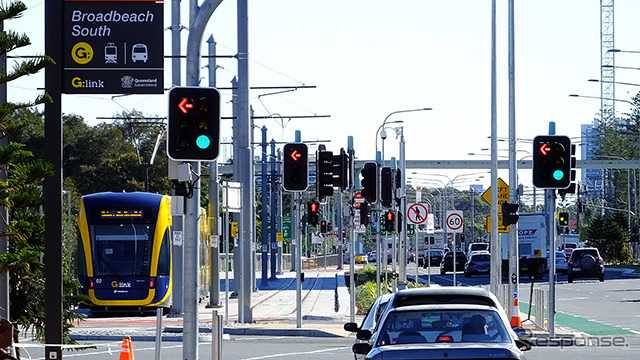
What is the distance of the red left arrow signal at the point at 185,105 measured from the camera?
13.9 meters

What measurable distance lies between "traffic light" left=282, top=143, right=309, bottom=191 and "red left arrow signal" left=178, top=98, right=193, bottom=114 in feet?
44.7

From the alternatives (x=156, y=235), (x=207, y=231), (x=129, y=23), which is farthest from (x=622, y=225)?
(x=129, y=23)

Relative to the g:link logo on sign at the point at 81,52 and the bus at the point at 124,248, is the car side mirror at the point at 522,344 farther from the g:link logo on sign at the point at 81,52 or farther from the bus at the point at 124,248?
the bus at the point at 124,248

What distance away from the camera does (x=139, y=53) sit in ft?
57.4

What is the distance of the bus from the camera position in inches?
1362

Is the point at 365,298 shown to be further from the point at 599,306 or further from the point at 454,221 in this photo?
the point at 599,306

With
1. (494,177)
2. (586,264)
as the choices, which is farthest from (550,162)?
(586,264)

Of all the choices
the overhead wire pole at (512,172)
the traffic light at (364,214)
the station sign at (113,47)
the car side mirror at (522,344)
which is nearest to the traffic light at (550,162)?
the overhead wire pole at (512,172)

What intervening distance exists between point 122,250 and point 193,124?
846 inches

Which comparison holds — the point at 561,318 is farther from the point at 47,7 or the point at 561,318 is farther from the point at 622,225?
the point at 622,225

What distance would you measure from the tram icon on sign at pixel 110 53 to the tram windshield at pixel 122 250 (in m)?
17.8

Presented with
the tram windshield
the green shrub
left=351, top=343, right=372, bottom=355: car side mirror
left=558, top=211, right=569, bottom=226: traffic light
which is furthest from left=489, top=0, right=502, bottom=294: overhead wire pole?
left=558, top=211, right=569, bottom=226: traffic light

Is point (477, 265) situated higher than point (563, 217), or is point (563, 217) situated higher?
point (563, 217)

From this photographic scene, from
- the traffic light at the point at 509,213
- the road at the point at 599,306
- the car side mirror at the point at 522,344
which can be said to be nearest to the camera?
the car side mirror at the point at 522,344
